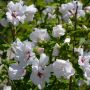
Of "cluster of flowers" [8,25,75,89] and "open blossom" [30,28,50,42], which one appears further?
"open blossom" [30,28,50,42]

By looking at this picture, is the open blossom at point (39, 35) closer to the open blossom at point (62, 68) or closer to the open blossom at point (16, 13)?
the open blossom at point (16, 13)

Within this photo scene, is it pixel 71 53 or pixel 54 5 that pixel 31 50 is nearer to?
pixel 71 53

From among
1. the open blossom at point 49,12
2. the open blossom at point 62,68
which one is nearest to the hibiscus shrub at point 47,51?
the open blossom at point 62,68

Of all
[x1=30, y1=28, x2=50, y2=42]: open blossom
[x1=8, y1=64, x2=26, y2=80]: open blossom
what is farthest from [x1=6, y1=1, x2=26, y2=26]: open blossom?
[x1=8, y1=64, x2=26, y2=80]: open blossom

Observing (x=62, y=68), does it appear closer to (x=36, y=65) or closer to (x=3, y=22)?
(x=36, y=65)

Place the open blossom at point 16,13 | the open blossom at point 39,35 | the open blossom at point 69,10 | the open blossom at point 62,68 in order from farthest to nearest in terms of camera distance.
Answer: the open blossom at point 69,10
the open blossom at point 16,13
the open blossom at point 39,35
the open blossom at point 62,68

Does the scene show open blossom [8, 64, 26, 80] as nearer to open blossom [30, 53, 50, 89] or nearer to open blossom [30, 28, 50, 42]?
open blossom [30, 53, 50, 89]

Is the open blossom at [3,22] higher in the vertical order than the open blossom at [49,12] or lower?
higher
